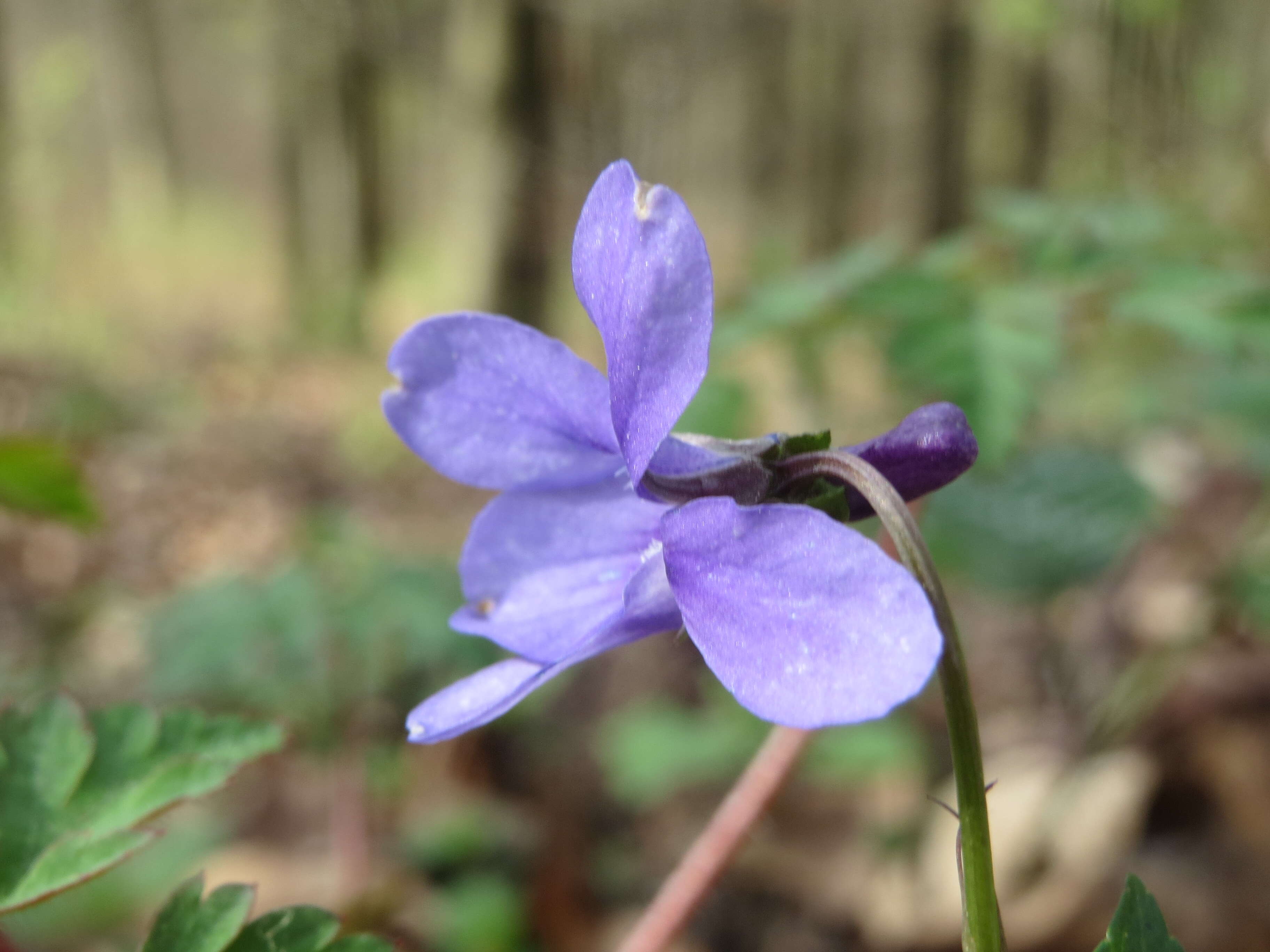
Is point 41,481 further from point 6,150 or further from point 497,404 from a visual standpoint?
point 6,150

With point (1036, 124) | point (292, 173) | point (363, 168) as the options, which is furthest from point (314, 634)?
point (292, 173)

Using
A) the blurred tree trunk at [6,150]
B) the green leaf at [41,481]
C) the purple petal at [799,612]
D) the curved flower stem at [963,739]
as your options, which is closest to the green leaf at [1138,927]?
the curved flower stem at [963,739]

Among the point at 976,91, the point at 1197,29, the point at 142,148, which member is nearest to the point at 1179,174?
the point at 1197,29

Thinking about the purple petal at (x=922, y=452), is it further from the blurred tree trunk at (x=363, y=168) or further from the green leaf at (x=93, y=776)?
the blurred tree trunk at (x=363, y=168)

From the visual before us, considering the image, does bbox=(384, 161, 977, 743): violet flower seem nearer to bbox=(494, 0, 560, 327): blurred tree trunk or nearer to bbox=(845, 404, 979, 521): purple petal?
bbox=(845, 404, 979, 521): purple petal

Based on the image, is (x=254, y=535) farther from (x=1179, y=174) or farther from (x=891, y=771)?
(x=1179, y=174)

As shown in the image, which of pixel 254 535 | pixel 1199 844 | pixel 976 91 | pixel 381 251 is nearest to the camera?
pixel 1199 844

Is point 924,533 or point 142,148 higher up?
point 924,533
